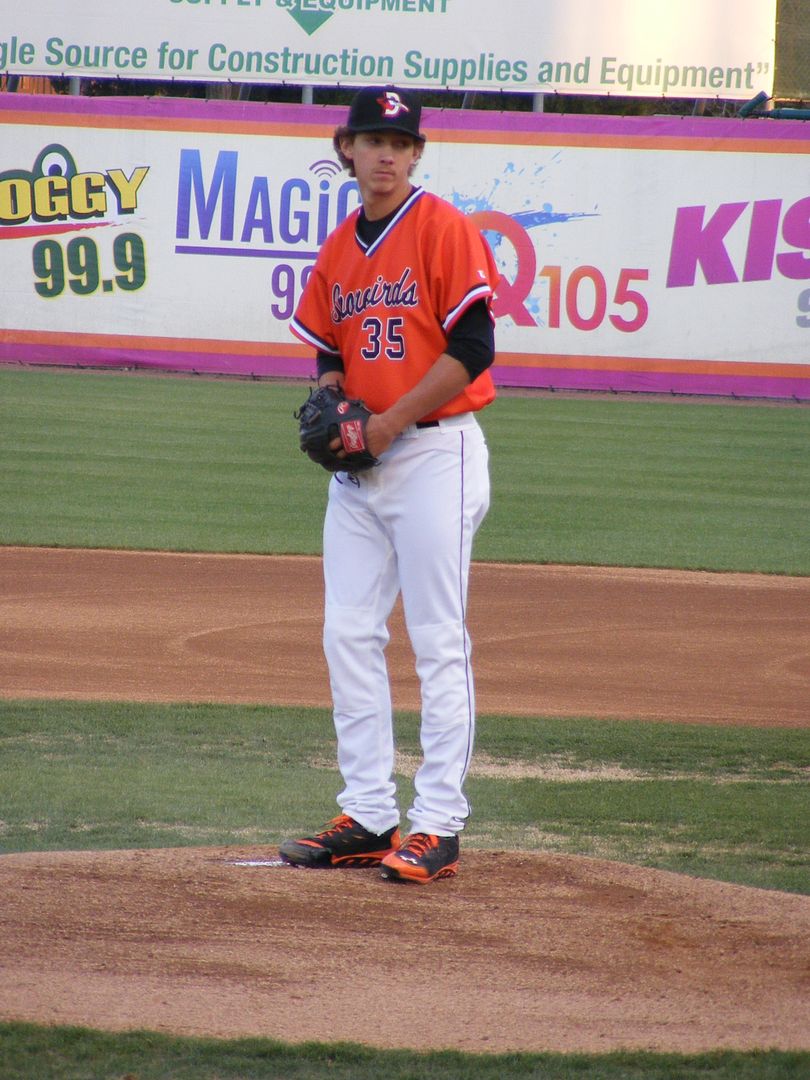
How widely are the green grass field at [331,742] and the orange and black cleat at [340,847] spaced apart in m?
0.66

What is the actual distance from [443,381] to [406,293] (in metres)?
0.26

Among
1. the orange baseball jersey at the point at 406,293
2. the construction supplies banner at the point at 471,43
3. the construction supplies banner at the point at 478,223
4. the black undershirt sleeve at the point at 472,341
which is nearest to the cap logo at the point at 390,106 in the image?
the orange baseball jersey at the point at 406,293

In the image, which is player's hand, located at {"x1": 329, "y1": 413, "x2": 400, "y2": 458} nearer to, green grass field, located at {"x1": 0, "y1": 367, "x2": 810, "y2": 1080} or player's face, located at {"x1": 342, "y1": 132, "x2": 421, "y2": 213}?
player's face, located at {"x1": 342, "y1": 132, "x2": 421, "y2": 213}

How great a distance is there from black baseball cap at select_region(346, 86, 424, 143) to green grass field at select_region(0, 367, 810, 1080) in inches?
84.6

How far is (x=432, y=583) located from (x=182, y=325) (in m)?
17.7

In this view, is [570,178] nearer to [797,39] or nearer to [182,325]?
[797,39]

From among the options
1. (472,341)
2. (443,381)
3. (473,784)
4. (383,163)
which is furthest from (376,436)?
(473,784)

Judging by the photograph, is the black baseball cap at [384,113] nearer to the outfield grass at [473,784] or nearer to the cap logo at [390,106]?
the cap logo at [390,106]

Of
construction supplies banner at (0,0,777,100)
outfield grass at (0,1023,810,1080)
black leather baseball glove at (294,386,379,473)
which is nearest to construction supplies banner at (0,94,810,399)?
construction supplies banner at (0,0,777,100)

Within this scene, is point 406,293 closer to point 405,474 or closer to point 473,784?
point 405,474

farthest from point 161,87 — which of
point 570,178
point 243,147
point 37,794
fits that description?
point 37,794

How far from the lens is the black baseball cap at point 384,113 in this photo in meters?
3.67

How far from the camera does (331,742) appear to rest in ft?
18.8

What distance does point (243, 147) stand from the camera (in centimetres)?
2084
